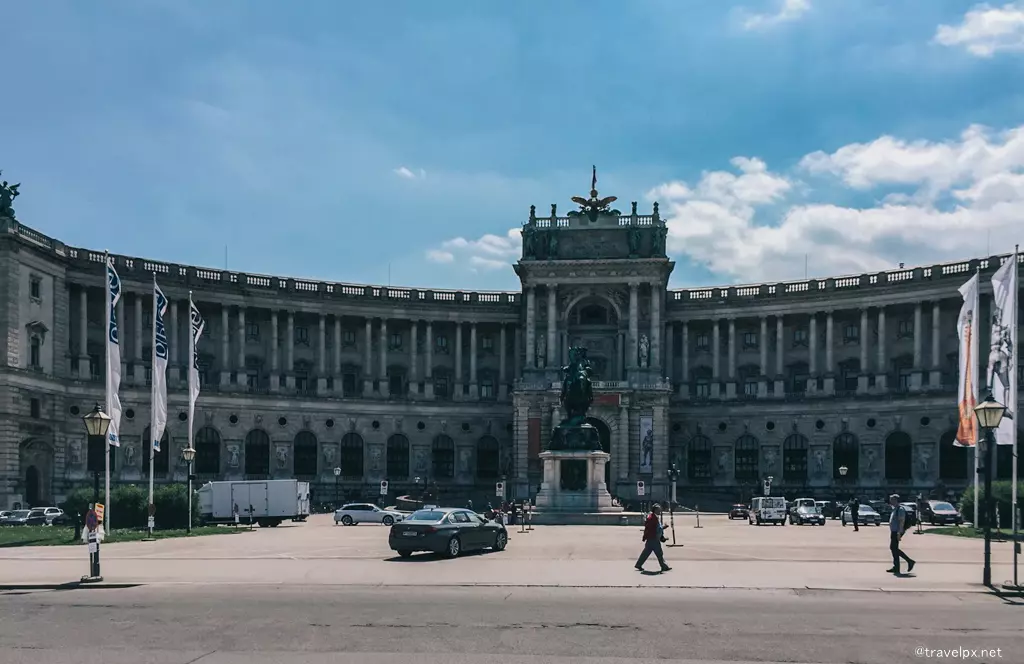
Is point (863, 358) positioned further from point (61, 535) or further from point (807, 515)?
point (61, 535)

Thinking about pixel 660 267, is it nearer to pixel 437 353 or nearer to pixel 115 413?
pixel 437 353

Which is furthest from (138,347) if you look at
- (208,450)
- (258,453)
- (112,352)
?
(112,352)

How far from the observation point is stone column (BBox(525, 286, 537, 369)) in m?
100

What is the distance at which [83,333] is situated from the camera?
285ft

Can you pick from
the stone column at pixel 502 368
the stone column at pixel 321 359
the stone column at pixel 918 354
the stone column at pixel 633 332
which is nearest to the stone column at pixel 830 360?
the stone column at pixel 918 354

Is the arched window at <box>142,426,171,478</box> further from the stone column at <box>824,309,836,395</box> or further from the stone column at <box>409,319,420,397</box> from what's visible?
the stone column at <box>824,309,836,395</box>

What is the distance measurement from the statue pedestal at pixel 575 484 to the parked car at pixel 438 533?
2862 cm

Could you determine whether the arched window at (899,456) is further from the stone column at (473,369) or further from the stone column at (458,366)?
the stone column at (458,366)

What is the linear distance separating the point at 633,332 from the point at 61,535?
2381 inches

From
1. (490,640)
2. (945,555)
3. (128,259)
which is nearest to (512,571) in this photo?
(490,640)

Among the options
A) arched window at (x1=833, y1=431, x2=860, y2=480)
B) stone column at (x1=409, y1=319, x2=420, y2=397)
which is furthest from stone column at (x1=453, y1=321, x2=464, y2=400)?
arched window at (x1=833, y1=431, x2=860, y2=480)

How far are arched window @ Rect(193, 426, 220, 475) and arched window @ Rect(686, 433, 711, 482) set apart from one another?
43.4 meters

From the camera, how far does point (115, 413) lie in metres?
50.2

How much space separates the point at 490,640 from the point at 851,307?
84408 mm
